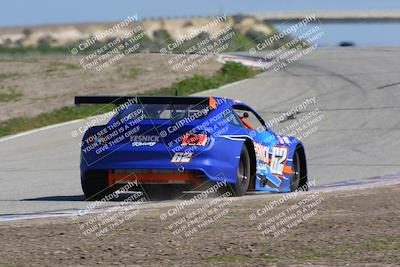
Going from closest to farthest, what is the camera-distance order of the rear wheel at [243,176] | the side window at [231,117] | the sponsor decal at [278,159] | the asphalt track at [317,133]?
the rear wheel at [243,176]
the side window at [231,117]
the sponsor decal at [278,159]
the asphalt track at [317,133]

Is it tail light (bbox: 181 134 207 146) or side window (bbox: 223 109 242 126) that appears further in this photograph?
side window (bbox: 223 109 242 126)

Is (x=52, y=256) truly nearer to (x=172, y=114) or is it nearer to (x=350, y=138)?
(x=172, y=114)

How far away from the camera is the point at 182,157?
1084 centimetres

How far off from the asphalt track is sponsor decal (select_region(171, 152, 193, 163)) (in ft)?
3.55

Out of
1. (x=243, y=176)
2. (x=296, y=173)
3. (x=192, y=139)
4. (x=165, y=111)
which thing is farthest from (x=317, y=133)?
(x=192, y=139)

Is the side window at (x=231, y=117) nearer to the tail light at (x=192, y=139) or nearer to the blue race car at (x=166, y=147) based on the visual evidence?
the blue race car at (x=166, y=147)

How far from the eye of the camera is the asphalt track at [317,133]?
537 inches

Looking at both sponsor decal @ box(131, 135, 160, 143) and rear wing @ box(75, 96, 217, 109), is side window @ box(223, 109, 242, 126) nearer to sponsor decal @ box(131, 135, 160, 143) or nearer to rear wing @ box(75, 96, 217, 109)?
rear wing @ box(75, 96, 217, 109)

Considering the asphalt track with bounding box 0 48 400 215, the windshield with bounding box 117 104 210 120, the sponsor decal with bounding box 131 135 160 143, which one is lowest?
the asphalt track with bounding box 0 48 400 215

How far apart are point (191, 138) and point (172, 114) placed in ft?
1.25

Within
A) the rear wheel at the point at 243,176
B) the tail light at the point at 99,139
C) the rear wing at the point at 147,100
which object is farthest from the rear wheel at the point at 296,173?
the tail light at the point at 99,139

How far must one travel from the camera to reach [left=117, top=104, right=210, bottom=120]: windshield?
436 inches

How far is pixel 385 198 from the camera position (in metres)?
10.9

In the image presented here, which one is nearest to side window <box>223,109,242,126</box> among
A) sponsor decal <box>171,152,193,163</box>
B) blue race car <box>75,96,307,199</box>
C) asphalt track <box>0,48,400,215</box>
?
blue race car <box>75,96,307,199</box>
